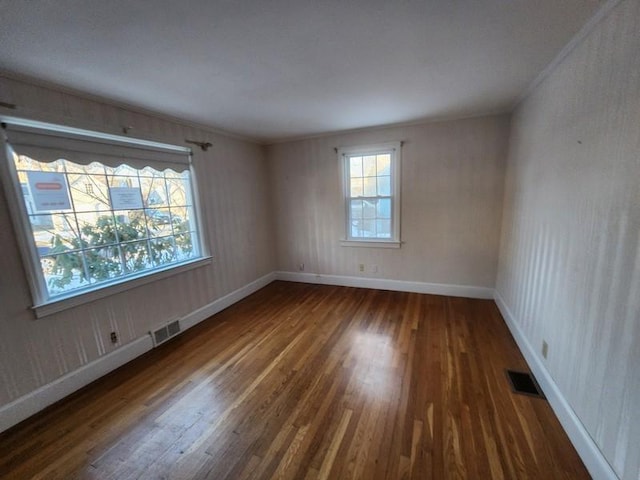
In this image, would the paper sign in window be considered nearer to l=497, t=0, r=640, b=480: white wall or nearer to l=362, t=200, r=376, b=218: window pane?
l=362, t=200, r=376, b=218: window pane

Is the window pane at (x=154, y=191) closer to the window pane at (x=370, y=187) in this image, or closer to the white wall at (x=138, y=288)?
the white wall at (x=138, y=288)

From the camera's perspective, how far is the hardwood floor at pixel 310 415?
1394mm

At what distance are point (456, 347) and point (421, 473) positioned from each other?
132 cm

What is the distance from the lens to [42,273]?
188 cm

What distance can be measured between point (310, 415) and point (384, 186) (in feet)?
9.63

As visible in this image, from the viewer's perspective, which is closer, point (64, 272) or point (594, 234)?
point (594, 234)

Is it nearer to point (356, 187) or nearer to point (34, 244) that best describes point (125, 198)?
point (34, 244)

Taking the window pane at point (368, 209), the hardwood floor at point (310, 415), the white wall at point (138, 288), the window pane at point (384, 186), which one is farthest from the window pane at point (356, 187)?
the hardwood floor at point (310, 415)

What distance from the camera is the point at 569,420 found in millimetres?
1496

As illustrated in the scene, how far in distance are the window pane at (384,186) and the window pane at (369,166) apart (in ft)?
0.46

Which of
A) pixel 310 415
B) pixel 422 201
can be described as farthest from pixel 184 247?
pixel 422 201

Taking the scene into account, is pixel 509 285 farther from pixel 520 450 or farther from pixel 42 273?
pixel 42 273

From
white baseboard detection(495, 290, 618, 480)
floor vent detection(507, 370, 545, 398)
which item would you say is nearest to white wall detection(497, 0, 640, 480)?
white baseboard detection(495, 290, 618, 480)

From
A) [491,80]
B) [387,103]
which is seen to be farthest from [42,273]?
[491,80]
